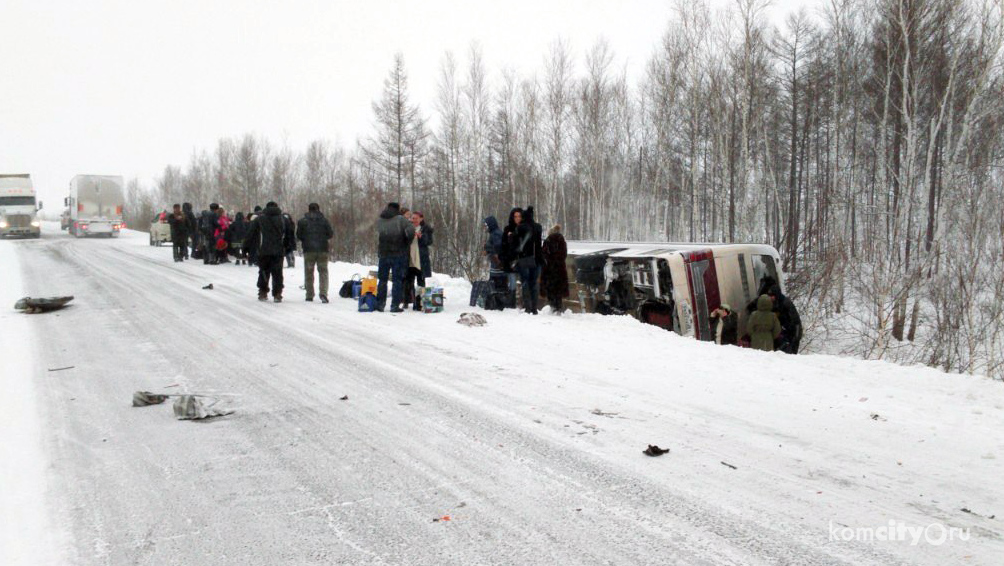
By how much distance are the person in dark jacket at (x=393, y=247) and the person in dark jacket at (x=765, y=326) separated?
602 centimetres

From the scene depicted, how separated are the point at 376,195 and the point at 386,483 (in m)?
26.4

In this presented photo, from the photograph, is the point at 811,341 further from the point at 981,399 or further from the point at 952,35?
the point at 952,35

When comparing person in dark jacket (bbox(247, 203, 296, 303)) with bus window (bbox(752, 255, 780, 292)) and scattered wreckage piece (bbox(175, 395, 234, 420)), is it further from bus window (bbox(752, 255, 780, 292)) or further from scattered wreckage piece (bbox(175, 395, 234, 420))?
bus window (bbox(752, 255, 780, 292))

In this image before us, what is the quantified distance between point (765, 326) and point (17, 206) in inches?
1672

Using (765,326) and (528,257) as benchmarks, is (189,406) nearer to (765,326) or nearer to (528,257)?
(528,257)

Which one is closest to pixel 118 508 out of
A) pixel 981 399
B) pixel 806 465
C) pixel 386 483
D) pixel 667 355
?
pixel 386 483

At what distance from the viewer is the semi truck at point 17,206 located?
117 ft

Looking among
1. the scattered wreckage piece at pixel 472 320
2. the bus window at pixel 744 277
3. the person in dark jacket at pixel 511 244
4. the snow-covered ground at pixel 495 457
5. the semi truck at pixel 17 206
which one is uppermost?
the semi truck at pixel 17 206

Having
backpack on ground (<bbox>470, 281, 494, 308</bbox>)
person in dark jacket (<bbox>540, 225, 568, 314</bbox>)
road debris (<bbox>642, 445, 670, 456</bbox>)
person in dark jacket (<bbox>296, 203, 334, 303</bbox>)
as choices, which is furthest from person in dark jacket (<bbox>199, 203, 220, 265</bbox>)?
road debris (<bbox>642, 445, 670, 456</bbox>)

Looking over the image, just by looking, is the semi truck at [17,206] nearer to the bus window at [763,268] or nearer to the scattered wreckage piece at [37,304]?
the scattered wreckage piece at [37,304]

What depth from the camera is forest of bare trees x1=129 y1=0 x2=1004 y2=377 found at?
1308 cm

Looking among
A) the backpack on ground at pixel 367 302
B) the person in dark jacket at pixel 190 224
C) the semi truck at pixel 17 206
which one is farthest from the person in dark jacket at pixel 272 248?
the semi truck at pixel 17 206

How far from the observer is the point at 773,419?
4.85m

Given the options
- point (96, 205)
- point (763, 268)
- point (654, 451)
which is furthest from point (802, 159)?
point (96, 205)
